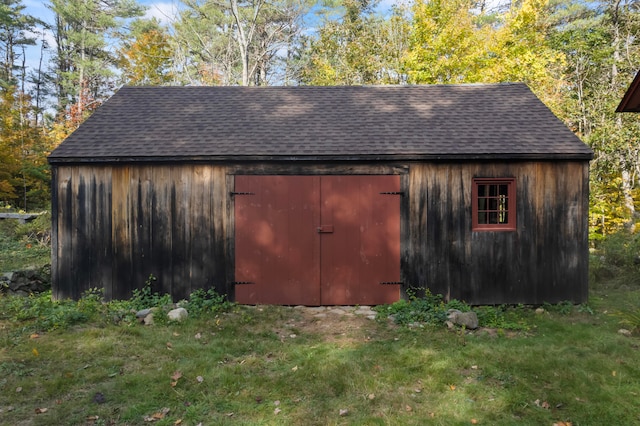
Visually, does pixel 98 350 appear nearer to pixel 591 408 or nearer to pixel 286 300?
pixel 286 300

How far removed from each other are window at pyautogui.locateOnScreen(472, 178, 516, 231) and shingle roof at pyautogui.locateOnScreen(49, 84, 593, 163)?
0.54 metres

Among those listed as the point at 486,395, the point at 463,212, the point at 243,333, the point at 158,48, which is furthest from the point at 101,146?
the point at 158,48

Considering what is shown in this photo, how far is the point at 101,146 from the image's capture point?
25.0 ft

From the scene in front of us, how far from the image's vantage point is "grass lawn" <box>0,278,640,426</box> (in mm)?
3695

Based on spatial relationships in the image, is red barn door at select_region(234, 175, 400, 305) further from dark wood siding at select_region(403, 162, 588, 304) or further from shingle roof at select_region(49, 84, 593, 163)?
dark wood siding at select_region(403, 162, 588, 304)

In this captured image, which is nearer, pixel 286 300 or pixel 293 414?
pixel 293 414

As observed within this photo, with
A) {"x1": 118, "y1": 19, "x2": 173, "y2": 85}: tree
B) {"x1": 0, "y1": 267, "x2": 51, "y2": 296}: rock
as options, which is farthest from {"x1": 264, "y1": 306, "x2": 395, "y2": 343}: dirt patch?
{"x1": 118, "y1": 19, "x2": 173, "y2": 85}: tree

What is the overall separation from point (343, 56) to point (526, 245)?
1571cm

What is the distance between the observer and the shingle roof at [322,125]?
7.35 meters

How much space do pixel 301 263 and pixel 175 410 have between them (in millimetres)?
3916

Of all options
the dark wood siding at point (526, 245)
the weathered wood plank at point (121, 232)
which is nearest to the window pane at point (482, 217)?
the dark wood siding at point (526, 245)

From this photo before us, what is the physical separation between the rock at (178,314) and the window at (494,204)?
5.16 meters

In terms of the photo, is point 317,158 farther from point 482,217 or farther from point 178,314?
point 178,314

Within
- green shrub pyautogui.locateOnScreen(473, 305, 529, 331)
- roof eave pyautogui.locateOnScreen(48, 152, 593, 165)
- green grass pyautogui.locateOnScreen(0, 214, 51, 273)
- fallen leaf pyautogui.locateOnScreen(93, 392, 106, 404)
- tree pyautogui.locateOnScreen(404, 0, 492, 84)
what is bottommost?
fallen leaf pyautogui.locateOnScreen(93, 392, 106, 404)
